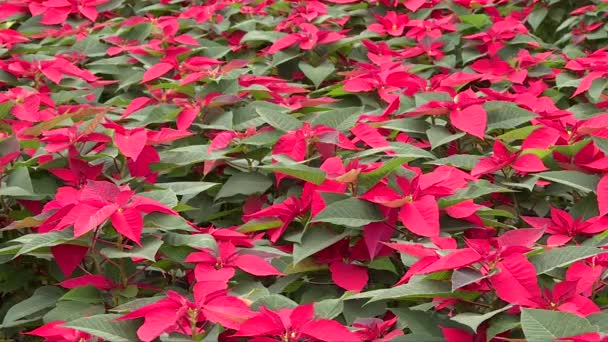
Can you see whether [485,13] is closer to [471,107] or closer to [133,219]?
[471,107]

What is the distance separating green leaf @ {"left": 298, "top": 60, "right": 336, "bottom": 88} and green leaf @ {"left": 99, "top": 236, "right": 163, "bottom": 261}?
1.04 meters

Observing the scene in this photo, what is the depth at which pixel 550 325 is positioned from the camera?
1064 mm

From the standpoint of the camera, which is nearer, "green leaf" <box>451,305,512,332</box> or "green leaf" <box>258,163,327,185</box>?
"green leaf" <box>451,305,512,332</box>

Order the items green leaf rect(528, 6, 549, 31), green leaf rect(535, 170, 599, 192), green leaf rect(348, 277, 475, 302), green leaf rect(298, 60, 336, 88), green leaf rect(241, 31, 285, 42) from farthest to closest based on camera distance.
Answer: green leaf rect(528, 6, 549, 31), green leaf rect(241, 31, 285, 42), green leaf rect(298, 60, 336, 88), green leaf rect(535, 170, 599, 192), green leaf rect(348, 277, 475, 302)

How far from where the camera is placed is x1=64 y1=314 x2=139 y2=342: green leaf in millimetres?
1146

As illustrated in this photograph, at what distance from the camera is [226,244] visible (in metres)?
1.42

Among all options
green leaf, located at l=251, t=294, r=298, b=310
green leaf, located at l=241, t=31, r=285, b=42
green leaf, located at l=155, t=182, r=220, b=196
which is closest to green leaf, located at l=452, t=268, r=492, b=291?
green leaf, located at l=251, t=294, r=298, b=310

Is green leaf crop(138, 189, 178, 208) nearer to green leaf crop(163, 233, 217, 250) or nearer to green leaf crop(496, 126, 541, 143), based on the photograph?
green leaf crop(163, 233, 217, 250)

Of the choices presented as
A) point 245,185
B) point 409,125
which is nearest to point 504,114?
point 409,125

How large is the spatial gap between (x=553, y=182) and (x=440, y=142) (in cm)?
22

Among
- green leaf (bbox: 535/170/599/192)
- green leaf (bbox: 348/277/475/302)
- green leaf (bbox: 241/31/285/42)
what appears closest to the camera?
green leaf (bbox: 348/277/475/302)

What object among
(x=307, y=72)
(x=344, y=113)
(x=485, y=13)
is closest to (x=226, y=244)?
(x=344, y=113)

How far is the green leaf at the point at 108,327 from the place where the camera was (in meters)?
1.15

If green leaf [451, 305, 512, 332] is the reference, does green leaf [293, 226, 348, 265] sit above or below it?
below
